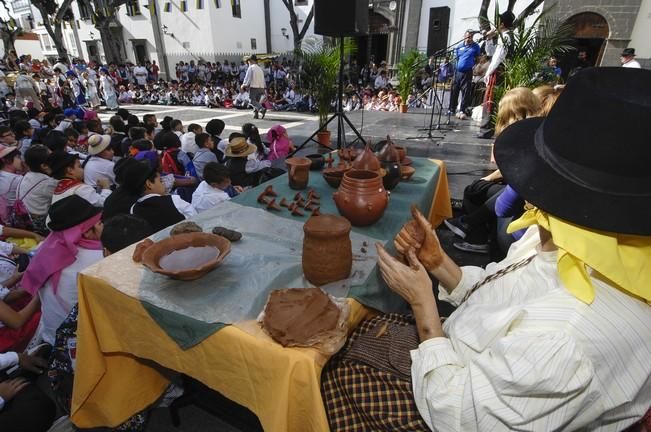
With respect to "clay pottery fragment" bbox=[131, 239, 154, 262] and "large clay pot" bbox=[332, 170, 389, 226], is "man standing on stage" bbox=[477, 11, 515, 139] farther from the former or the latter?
"clay pottery fragment" bbox=[131, 239, 154, 262]

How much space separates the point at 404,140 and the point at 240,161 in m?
3.49

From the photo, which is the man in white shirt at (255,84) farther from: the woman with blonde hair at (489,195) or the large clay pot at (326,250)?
the large clay pot at (326,250)

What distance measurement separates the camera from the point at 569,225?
86 centimetres

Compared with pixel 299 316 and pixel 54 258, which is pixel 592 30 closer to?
pixel 299 316

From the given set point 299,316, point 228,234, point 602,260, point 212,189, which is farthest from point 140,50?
point 602,260

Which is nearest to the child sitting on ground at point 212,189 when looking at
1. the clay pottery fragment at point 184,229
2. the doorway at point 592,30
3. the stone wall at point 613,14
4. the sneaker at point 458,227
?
the clay pottery fragment at point 184,229

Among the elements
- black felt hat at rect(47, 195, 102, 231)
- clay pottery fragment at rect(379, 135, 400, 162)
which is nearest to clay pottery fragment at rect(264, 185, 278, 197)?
clay pottery fragment at rect(379, 135, 400, 162)

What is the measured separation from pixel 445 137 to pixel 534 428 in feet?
20.9

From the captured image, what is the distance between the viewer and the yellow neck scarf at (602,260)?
2.63 feet

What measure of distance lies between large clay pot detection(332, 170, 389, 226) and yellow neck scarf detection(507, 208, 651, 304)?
38.9 inches

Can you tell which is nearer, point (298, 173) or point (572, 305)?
point (572, 305)

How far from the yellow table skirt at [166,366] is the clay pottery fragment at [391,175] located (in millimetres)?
1181

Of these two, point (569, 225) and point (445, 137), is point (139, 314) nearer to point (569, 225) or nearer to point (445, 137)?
point (569, 225)

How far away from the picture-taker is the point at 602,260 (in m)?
0.81
